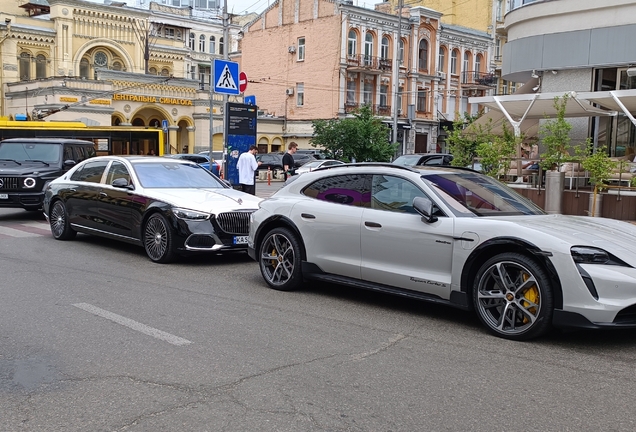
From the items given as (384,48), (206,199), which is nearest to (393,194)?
(206,199)

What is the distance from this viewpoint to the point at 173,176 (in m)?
11.4

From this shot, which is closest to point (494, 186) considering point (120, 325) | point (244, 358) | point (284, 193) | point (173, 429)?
point (284, 193)

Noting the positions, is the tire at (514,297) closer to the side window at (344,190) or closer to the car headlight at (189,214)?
the side window at (344,190)

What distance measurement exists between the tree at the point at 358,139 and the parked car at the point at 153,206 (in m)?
24.7

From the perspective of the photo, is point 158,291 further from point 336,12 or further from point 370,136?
point 336,12

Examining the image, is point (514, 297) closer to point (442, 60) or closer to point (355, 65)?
point (355, 65)

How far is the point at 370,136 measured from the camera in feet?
121

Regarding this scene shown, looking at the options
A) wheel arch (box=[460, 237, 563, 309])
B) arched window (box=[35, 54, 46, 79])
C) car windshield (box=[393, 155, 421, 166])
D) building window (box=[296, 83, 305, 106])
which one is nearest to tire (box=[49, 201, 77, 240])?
wheel arch (box=[460, 237, 563, 309])

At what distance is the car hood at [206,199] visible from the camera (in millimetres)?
10172

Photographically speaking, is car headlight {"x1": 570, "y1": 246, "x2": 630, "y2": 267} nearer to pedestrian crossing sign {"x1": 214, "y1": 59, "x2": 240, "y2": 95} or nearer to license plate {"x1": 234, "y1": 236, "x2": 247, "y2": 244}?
license plate {"x1": 234, "y1": 236, "x2": 247, "y2": 244}

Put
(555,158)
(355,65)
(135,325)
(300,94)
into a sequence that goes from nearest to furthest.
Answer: (135,325) < (555,158) < (355,65) < (300,94)

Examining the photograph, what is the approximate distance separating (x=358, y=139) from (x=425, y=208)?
2994 centimetres

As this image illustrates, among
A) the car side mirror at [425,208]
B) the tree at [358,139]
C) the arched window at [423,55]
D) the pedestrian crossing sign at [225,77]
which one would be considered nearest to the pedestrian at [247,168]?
the pedestrian crossing sign at [225,77]

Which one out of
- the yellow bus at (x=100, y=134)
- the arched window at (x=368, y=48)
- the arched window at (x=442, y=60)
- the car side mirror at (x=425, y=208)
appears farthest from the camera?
the arched window at (x=442, y=60)
